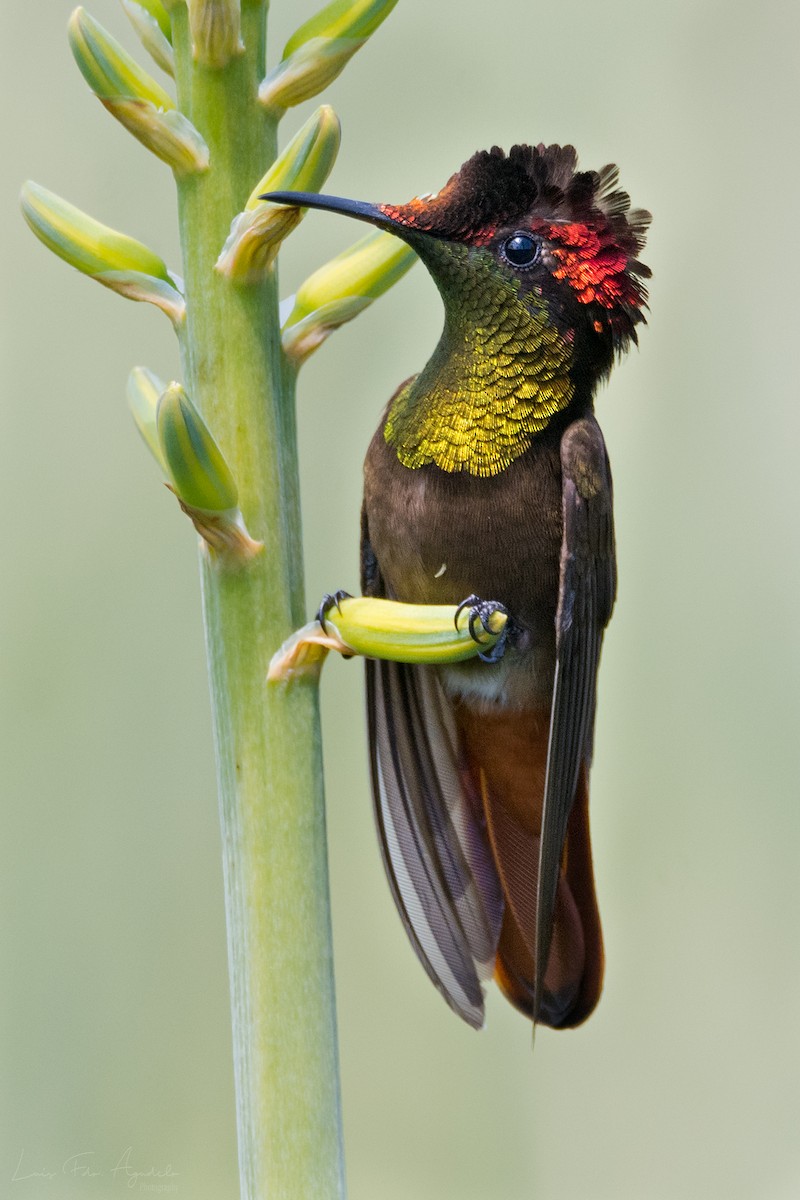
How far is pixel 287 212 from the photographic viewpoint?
771mm

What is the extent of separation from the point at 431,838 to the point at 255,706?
18.9 inches

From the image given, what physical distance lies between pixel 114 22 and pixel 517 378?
807 mm

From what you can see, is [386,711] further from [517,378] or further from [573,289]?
[573,289]

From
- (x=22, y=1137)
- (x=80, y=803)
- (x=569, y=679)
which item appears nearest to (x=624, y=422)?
(x=569, y=679)

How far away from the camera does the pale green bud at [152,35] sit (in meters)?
0.87

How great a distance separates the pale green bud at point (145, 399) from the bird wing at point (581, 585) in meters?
0.44

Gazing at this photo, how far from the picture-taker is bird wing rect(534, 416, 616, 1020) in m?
1.20

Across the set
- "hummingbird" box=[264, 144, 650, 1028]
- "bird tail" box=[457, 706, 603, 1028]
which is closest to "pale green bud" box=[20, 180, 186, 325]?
"hummingbird" box=[264, 144, 650, 1028]

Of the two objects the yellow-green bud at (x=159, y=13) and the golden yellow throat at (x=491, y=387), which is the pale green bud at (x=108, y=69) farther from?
the golden yellow throat at (x=491, y=387)

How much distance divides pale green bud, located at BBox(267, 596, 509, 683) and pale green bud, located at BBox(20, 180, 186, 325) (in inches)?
8.5

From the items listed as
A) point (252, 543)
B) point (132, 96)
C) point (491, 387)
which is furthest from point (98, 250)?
point (491, 387)

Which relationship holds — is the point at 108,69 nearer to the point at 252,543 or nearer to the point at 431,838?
the point at 252,543

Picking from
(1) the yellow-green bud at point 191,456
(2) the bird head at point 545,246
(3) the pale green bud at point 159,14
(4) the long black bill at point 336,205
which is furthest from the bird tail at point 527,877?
(3) the pale green bud at point 159,14

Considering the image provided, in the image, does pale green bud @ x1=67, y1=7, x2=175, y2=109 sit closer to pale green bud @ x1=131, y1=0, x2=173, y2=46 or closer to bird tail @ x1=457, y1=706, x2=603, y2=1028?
pale green bud @ x1=131, y1=0, x2=173, y2=46
